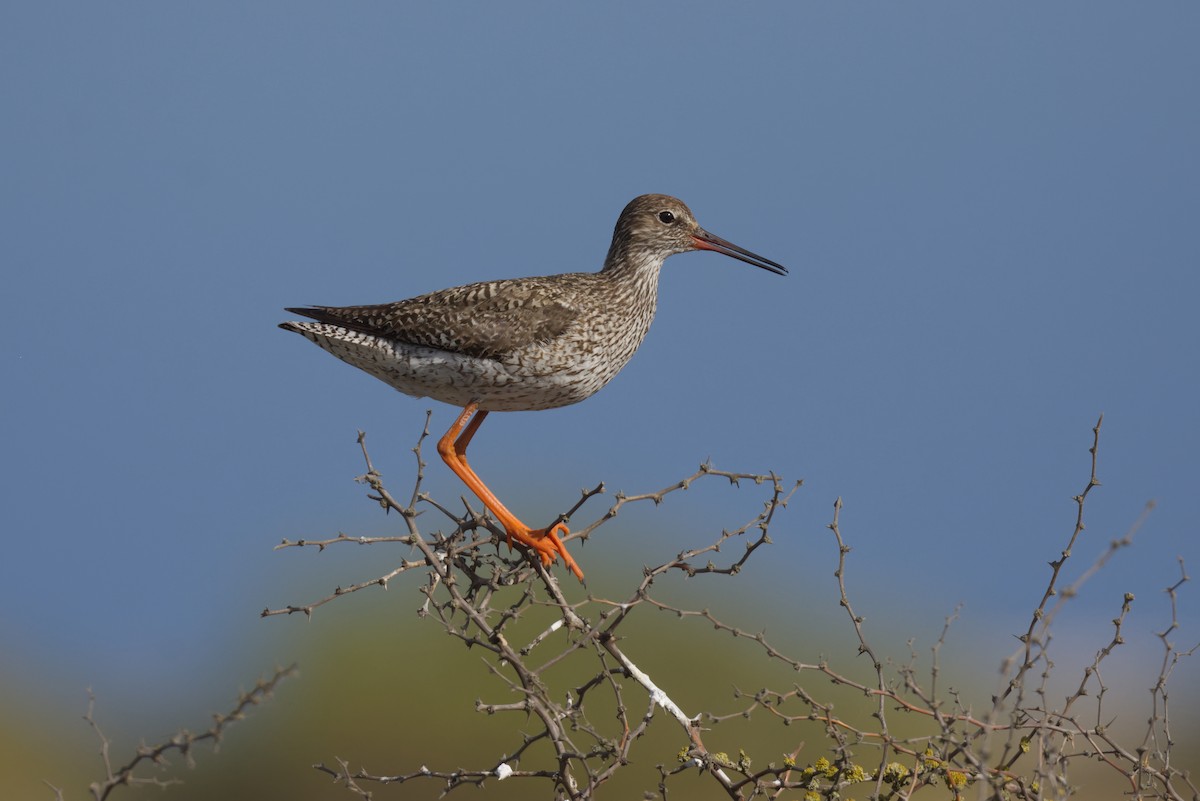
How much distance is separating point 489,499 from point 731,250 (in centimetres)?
274

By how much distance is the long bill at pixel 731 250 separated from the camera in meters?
8.91

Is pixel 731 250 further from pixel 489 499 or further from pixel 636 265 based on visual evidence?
pixel 489 499

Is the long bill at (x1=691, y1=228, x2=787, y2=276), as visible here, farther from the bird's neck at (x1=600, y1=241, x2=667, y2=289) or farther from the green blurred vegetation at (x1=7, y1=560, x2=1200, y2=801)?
the green blurred vegetation at (x1=7, y1=560, x2=1200, y2=801)

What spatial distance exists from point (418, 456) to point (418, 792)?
10.9 m

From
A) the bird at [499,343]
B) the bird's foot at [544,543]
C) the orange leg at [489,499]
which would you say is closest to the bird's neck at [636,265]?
the bird at [499,343]

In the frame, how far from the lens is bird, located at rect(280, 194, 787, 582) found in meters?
7.37

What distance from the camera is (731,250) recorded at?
29.4 feet

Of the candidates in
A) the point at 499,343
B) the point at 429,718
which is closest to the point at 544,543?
the point at 499,343

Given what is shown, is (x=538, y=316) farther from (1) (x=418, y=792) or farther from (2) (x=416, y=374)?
(1) (x=418, y=792)

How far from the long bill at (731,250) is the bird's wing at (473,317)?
4.79 feet

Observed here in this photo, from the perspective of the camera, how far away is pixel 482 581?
19.2 ft

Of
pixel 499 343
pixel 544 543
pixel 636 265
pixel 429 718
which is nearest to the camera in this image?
pixel 544 543

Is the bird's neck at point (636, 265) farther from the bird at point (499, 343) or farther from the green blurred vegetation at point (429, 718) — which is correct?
the green blurred vegetation at point (429, 718)

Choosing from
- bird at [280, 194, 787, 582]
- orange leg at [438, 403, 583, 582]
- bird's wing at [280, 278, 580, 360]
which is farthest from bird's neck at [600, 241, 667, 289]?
orange leg at [438, 403, 583, 582]
